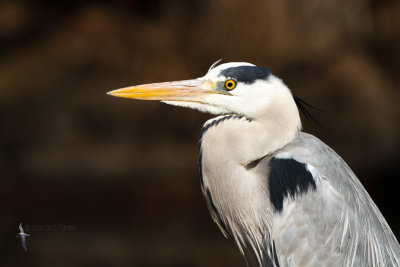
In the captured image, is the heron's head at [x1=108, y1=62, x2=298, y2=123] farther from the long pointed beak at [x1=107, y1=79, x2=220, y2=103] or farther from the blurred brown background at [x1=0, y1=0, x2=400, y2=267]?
the blurred brown background at [x1=0, y1=0, x2=400, y2=267]

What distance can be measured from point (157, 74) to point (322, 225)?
13.5ft

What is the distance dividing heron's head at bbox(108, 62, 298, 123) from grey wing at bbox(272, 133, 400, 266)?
0.19m

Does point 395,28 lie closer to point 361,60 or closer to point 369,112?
point 361,60

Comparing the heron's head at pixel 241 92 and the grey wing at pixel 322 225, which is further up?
the heron's head at pixel 241 92

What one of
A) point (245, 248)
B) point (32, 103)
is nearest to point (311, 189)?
point (245, 248)

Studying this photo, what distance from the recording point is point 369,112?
629 cm

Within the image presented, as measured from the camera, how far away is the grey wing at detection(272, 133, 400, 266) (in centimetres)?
231

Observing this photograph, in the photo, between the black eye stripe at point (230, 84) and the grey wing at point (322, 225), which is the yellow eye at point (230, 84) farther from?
the grey wing at point (322, 225)

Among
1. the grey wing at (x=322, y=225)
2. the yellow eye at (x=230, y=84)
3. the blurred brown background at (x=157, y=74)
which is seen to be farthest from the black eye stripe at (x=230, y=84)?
the blurred brown background at (x=157, y=74)

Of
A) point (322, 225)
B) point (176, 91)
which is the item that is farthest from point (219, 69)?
point (322, 225)

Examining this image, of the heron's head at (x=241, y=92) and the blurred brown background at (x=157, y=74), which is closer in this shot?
the heron's head at (x=241, y=92)

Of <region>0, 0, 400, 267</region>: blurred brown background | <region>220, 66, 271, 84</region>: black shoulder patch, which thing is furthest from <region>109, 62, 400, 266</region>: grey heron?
<region>0, 0, 400, 267</region>: blurred brown background

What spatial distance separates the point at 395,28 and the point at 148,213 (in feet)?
10.00

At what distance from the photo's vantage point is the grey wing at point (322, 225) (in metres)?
2.31
